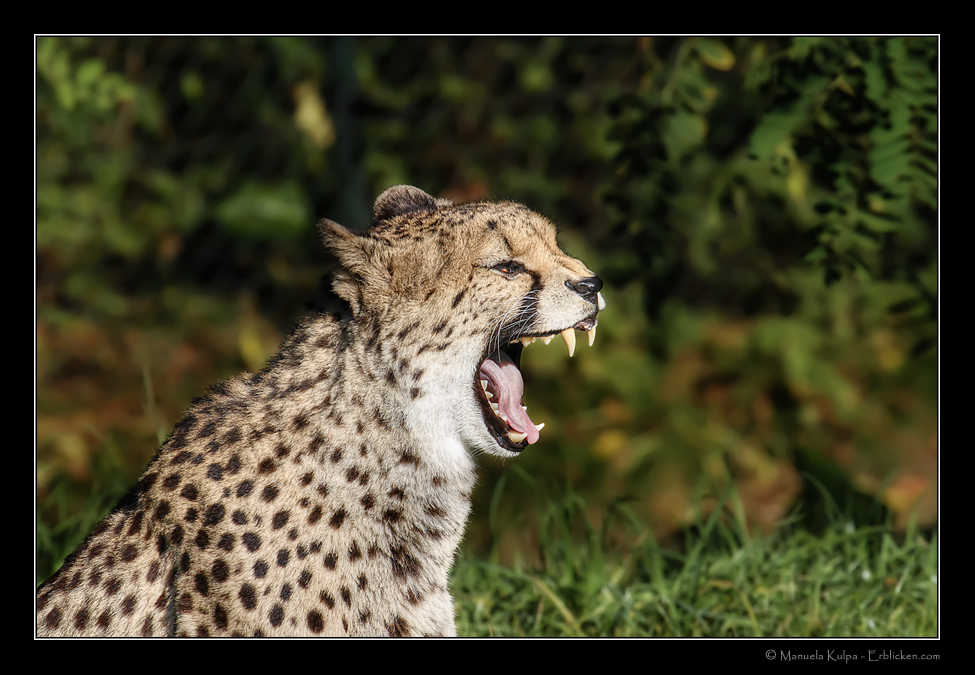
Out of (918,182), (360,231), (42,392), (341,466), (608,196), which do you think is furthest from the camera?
(42,392)

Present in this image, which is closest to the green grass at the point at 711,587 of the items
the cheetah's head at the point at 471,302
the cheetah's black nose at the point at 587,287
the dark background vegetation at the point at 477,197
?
the dark background vegetation at the point at 477,197

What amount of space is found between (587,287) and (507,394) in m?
0.29

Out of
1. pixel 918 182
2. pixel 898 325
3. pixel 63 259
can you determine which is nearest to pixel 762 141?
pixel 918 182

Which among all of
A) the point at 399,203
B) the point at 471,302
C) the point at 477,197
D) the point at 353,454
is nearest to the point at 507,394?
the point at 471,302

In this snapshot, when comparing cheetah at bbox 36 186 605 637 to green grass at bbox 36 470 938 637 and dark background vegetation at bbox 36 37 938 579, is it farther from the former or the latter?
dark background vegetation at bbox 36 37 938 579

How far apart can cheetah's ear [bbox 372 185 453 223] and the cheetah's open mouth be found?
0.45 m

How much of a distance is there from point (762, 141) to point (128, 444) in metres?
3.29

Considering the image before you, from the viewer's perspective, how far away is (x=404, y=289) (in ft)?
7.76

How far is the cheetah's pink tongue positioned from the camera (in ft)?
7.73

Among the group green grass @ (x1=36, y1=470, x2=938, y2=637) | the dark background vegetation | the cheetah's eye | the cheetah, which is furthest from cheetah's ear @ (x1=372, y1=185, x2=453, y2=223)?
the dark background vegetation

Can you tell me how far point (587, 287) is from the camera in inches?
92.7

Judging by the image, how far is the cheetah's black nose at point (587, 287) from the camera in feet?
7.72

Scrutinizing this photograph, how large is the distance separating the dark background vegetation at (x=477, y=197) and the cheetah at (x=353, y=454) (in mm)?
1900

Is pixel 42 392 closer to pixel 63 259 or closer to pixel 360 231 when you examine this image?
pixel 63 259
